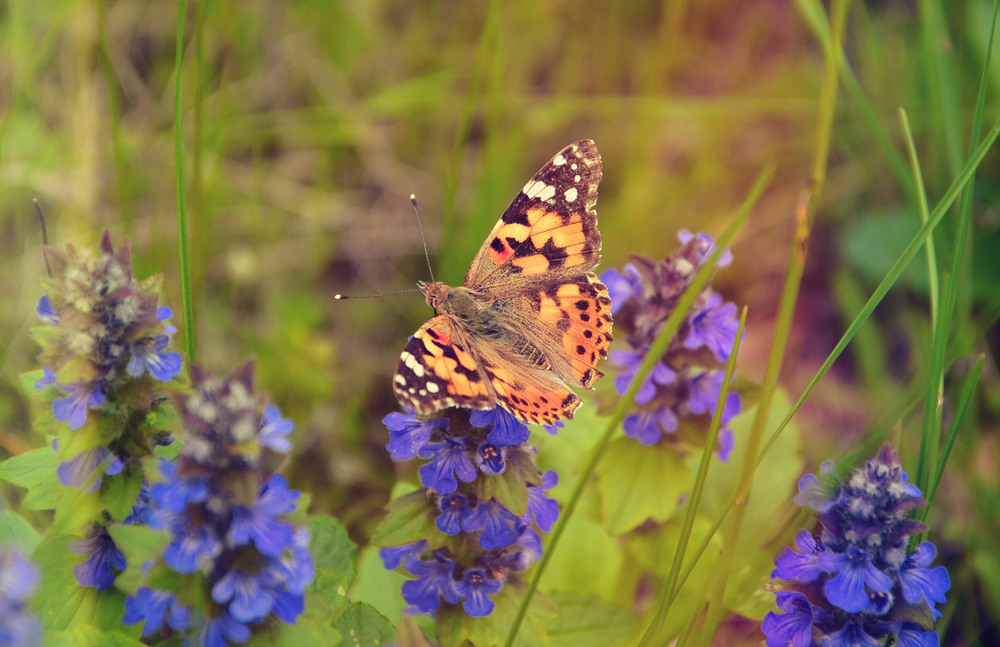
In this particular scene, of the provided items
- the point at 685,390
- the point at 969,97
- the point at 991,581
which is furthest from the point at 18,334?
the point at 969,97

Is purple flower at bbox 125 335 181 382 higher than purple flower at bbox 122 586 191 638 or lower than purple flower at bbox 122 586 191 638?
higher

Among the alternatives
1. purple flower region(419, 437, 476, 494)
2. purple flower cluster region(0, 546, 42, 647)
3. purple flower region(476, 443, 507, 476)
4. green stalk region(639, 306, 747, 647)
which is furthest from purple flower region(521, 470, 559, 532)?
purple flower cluster region(0, 546, 42, 647)

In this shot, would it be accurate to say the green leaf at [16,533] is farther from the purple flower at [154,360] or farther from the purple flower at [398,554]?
the purple flower at [398,554]

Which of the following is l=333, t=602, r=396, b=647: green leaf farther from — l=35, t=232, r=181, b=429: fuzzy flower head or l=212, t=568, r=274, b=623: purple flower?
l=35, t=232, r=181, b=429: fuzzy flower head

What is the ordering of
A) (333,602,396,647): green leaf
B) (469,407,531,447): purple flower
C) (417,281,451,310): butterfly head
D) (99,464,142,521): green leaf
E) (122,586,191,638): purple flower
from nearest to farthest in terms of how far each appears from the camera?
(122,586,191,638): purple flower < (99,464,142,521): green leaf < (469,407,531,447): purple flower < (333,602,396,647): green leaf < (417,281,451,310): butterfly head

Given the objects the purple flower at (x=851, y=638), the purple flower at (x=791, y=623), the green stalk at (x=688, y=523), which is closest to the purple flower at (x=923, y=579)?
the purple flower at (x=851, y=638)

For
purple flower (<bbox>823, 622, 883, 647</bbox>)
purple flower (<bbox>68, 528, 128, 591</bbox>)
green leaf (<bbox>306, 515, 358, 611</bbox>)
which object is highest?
purple flower (<bbox>823, 622, 883, 647</bbox>)

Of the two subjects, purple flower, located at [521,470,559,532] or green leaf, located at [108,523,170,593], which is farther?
purple flower, located at [521,470,559,532]

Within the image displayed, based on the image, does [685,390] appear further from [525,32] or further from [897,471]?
[525,32]
